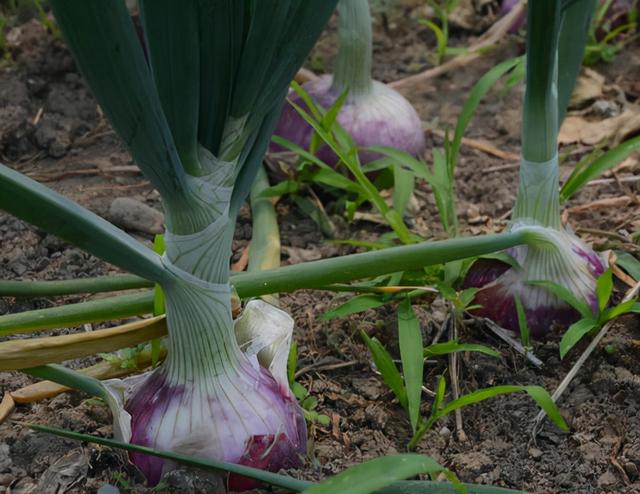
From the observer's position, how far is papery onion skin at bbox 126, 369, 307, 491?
102 centimetres

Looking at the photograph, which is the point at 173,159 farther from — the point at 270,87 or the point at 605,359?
the point at 605,359

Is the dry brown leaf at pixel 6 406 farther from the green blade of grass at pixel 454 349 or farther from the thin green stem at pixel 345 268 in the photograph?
the green blade of grass at pixel 454 349

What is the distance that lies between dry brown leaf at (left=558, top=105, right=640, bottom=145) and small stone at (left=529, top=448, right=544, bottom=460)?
904 millimetres

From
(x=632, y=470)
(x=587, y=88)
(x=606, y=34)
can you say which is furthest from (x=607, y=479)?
(x=606, y=34)

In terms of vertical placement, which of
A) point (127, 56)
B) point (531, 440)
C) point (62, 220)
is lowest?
point (531, 440)

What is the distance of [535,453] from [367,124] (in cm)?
82

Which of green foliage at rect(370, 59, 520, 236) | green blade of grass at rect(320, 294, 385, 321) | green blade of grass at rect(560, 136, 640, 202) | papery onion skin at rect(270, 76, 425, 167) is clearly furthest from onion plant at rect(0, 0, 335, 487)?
papery onion skin at rect(270, 76, 425, 167)

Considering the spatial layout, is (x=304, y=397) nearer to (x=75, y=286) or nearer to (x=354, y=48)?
(x=75, y=286)

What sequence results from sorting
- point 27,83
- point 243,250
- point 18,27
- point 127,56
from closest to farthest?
point 127,56 < point 243,250 < point 27,83 < point 18,27

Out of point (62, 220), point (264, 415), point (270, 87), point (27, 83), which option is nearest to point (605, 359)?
point (264, 415)

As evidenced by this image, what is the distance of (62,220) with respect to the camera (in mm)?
876

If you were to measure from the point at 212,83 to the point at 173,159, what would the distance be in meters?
0.09

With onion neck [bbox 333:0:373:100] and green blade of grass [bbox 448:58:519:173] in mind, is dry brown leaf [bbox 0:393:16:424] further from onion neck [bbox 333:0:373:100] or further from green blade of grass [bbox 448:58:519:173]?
onion neck [bbox 333:0:373:100]

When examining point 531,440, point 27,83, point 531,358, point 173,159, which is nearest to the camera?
point 173,159
